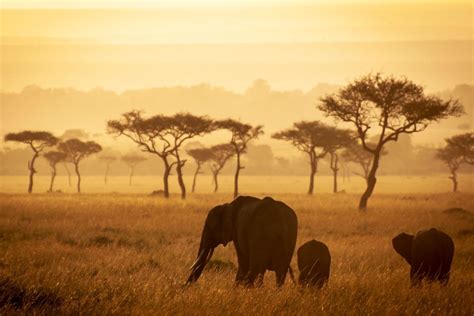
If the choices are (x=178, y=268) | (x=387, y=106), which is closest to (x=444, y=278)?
(x=178, y=268)

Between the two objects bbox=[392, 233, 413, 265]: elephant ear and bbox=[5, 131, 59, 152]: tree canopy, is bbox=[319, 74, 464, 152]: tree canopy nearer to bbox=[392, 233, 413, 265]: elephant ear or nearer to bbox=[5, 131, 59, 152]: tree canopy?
bbox=[392, 233, 413, 265]: elephant ear

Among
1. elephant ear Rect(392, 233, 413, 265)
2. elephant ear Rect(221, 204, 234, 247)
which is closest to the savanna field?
elephant ear Rect(392, 233, 413, 265)

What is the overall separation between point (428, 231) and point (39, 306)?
23.3ft

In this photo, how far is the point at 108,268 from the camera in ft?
46.2

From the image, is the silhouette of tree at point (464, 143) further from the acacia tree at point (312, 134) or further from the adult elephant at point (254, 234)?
the adult elephant at point (254, 234)

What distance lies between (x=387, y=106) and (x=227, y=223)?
101 feet

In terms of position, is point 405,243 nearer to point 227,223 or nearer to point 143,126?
point 227,223

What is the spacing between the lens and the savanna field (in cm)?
892

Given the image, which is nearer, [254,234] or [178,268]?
[254,234]

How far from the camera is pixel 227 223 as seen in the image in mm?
10414

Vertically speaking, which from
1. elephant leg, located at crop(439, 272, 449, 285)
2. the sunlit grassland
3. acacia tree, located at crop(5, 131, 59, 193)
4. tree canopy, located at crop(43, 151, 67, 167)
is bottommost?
the sunlit grassland

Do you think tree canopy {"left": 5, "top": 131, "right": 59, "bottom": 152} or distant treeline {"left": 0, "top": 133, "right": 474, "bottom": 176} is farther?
distant treeline {"left": 0, "top": 133, "right": 474, "bottom": 176}

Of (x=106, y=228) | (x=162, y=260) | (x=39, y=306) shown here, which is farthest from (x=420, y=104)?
(x=39, y=306)

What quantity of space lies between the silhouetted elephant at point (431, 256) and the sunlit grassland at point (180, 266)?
296 mm
